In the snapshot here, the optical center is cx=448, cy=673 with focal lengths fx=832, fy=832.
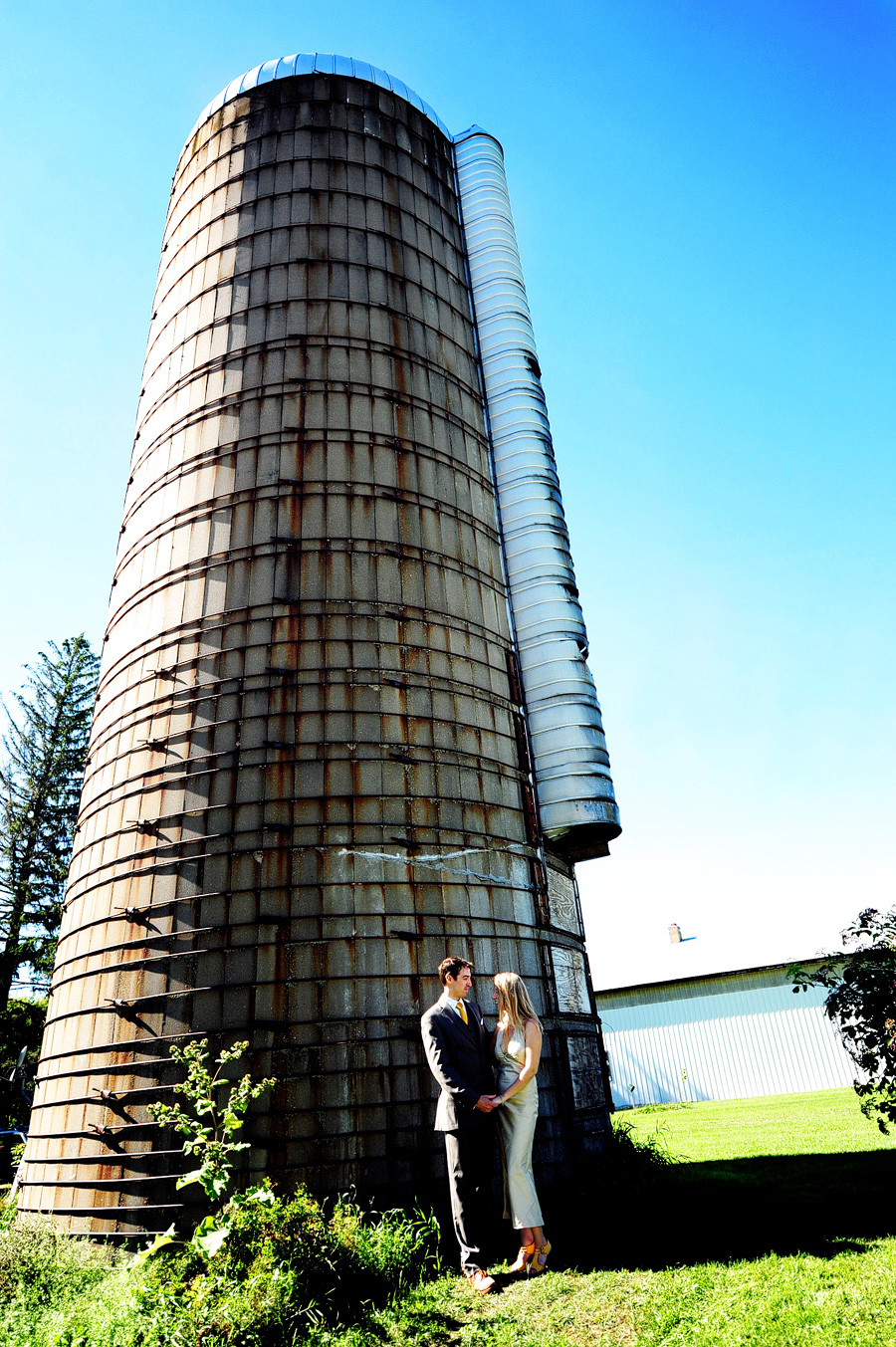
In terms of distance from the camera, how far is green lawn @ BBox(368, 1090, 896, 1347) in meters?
4.62

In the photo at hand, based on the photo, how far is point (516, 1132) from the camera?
5875 millimetres

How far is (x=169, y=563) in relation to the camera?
1097 centimetres

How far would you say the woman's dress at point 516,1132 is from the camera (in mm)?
5789

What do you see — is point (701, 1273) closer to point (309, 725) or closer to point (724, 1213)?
point (724, 1213)

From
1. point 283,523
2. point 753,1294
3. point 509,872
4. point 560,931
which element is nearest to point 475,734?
point 509,872

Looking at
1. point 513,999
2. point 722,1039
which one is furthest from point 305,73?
point 722,1039

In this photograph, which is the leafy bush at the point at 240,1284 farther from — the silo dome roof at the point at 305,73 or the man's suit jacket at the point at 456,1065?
the silo dome roof at the point at 305,73

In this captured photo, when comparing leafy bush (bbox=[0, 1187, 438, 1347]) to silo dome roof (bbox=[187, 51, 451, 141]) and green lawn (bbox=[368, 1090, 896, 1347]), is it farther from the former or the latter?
silo dome roof (bbox=[187, 51, 451, 141])

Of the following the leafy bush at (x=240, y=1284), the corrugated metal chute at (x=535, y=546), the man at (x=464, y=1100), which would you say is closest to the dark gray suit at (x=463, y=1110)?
the man at (x=464, y=1100)

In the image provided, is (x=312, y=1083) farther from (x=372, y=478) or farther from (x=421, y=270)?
(x=421, y=270)

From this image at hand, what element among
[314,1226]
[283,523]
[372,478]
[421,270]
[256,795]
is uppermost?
[421,270]

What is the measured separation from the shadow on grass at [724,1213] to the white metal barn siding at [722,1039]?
14.9 metres

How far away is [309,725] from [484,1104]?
15.0 feet

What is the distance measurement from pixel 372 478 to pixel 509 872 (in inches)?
209
